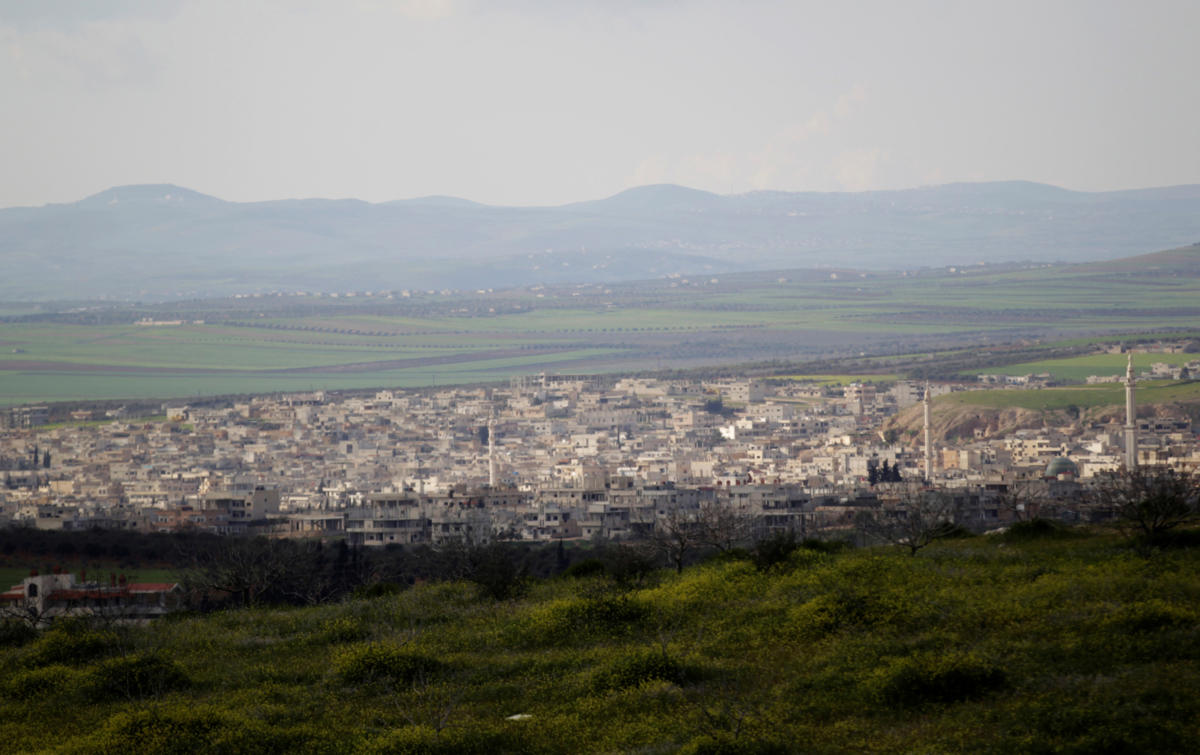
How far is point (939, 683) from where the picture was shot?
1269 centimetres

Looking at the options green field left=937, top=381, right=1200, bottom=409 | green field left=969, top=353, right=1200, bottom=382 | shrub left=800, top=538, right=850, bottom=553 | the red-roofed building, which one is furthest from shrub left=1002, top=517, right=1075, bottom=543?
green field left=969, top=353, right=1200, bottom=382

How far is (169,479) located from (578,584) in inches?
2907

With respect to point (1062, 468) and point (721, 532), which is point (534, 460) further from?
point (721, 532)

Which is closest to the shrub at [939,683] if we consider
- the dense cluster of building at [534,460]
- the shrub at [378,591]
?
the shrub at [378,591]

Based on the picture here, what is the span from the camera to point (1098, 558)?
59.3 ft

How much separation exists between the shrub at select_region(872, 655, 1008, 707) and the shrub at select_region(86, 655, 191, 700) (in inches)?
318

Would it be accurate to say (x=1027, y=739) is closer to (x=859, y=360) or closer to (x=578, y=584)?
(x=578, y=584)

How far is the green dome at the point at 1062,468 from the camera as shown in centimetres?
6594

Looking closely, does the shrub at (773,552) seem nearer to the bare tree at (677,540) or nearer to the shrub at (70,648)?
the bare tree at (677,540)

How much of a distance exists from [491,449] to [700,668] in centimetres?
9052

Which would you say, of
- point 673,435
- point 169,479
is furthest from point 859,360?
point 169,479

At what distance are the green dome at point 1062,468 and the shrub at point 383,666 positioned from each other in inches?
2087

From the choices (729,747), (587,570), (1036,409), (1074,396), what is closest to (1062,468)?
(1036,409)

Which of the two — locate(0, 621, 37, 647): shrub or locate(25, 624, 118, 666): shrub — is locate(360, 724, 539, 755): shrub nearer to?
locate(25, 624, 118, 666): shrub
